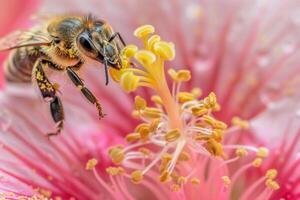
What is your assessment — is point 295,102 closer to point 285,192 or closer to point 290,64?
point 290,64

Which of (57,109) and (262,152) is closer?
(57,109)

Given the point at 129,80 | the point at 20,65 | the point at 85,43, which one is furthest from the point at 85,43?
the point at 20,65

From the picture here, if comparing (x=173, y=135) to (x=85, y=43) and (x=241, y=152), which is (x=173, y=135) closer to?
(x=241, y=152)

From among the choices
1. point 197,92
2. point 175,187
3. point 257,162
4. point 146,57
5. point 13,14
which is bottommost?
point 175,187

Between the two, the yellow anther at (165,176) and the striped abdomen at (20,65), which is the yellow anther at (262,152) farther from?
the striped abdomen at (20,65)

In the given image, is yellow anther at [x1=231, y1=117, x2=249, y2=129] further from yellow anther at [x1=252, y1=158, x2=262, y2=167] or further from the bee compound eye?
the bee compound eye

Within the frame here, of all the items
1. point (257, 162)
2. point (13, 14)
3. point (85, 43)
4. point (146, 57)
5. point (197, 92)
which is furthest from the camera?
point (13, 14)
